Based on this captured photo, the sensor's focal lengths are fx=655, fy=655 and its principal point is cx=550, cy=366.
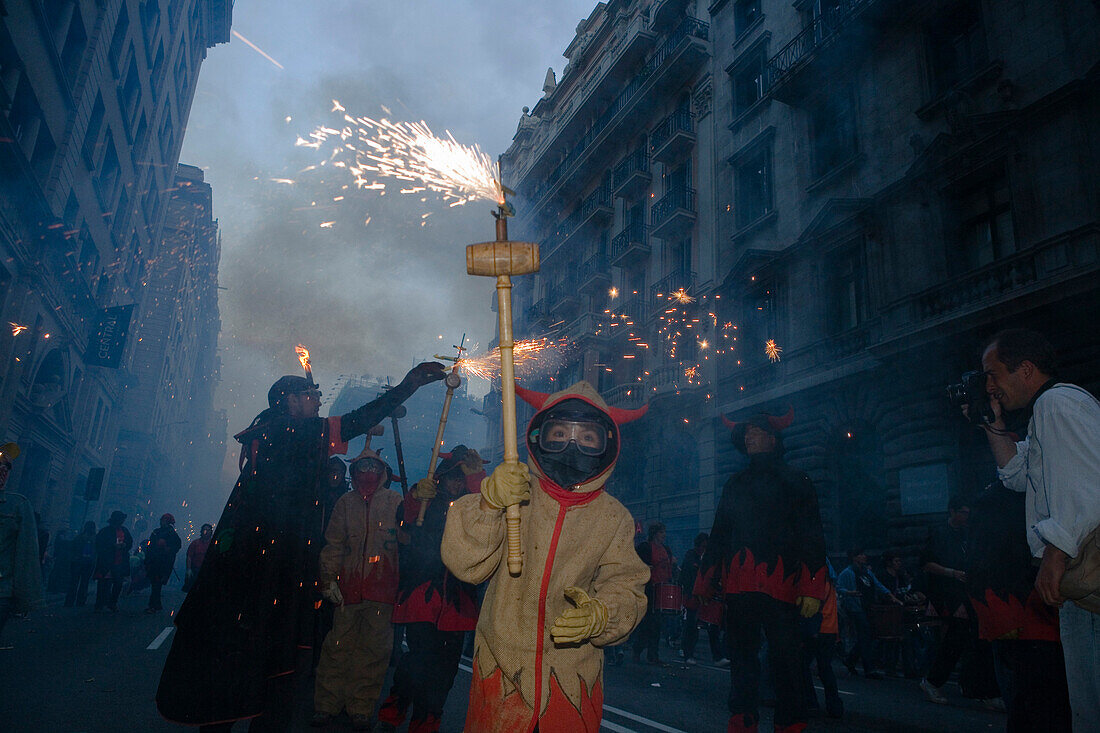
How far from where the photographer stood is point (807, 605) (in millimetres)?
4402

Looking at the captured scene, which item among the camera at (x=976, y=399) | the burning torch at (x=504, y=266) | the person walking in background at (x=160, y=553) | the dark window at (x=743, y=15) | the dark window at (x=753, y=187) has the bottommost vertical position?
the person walking in background at (x=160, y=553)

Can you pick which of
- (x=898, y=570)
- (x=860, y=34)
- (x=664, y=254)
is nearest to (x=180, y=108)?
(x=664, y=254)

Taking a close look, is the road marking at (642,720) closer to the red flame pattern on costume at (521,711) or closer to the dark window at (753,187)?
the red flame pattern on costume at (521,711)

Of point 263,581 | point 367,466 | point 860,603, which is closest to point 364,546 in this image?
point 367,466

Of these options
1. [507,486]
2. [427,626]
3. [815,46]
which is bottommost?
[427,626]

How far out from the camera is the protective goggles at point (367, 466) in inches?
227

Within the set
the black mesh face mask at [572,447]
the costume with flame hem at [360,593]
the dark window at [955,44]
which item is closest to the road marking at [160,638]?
the costume with flame hem at [360,593]

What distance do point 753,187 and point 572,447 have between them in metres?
18.0

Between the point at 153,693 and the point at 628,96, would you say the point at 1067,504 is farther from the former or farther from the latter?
the point at 628,96

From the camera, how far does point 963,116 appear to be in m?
12.2

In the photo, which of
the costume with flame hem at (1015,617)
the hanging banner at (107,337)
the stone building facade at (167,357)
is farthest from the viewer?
the stone building facade at (167,357)

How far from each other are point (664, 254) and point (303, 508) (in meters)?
20.7

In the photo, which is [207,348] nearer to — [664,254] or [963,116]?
[664,254]

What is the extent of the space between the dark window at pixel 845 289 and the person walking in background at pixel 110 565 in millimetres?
16274
